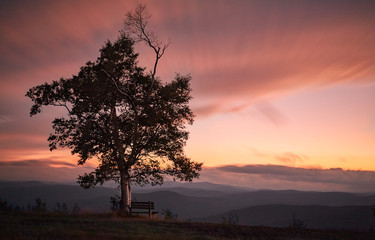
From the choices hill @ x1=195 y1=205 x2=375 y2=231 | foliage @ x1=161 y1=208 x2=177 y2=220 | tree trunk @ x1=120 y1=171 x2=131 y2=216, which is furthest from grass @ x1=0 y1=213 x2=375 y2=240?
hill @ x1=195 y1=205 x2=375 y2=231

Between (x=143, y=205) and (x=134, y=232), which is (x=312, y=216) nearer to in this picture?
(x=143, y=205)

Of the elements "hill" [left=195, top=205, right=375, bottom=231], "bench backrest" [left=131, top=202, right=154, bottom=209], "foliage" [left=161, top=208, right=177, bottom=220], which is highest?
"bench backrest" [left=131, top=202, right=154, bottom=209]

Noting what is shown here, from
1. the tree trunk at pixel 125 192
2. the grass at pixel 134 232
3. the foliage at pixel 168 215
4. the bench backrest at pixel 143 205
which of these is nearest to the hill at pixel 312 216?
the foliage at pixel 168 215

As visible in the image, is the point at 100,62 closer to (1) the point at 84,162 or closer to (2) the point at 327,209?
(1) the point at 84,162

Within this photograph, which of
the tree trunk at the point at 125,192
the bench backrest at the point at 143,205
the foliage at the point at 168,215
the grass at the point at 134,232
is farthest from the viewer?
the tree trunk at the point at 125,192

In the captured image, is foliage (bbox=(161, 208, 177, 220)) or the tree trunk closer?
foliage (bbox=(161, 208, 177, 220))

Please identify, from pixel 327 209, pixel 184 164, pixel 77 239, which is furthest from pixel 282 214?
pixel 77 239

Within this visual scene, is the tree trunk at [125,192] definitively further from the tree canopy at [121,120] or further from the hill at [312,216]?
the hill at [312,216]

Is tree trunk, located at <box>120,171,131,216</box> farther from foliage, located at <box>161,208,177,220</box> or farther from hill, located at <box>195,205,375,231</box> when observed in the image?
hill, located at <box>195,205,375,231</box>

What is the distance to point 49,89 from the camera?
79.2 ft

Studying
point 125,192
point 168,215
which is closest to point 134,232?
point 125,192

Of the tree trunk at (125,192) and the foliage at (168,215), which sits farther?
the tree trunk at (125,192)

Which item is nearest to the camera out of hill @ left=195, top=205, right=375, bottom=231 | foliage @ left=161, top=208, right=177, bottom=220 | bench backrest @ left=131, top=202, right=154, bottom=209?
foliage @ left=161, top=208, right=177, bottom=220

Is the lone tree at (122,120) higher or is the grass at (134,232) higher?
the lone tree at (122,120)
